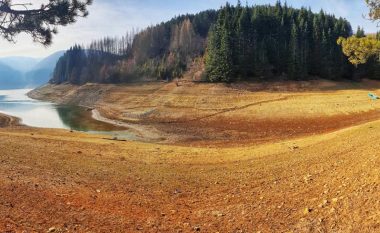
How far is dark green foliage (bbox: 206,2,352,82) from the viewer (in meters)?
75.2

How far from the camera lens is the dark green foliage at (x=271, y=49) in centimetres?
7519

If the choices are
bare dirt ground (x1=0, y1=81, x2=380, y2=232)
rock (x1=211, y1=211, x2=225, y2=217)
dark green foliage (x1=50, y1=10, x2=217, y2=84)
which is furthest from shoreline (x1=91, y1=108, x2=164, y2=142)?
dark green foliage (x1=50, y1=10, x2=217, y2=84)

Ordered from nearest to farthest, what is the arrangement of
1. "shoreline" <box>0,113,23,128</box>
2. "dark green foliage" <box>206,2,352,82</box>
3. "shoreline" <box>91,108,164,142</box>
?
1. "shoreline" <box>91,108,164,142</box>
2. "shoreline" <box>0,113,23,128</box>
3. "dark green foliage" <box>206,2,352,82</box>


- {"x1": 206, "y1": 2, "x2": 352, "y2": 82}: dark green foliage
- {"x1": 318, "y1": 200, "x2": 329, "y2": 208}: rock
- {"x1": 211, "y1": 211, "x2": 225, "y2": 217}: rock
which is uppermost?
{"x1": 206, "y1": 2, "x2": 352, "y2": 82}: dark green foliage

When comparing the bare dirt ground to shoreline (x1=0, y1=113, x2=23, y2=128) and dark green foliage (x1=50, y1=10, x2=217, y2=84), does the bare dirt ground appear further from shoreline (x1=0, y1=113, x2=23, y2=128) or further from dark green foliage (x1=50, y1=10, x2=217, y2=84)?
dark green foliage (x1=50, y1=10, x2=217, y2=84)

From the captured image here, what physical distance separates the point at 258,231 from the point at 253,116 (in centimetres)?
3607

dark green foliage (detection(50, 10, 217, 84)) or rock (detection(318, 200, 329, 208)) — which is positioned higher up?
dark green foliage (detection(50, 10, 217, 84))

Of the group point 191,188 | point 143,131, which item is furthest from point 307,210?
point 143,131

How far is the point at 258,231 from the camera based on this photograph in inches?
408

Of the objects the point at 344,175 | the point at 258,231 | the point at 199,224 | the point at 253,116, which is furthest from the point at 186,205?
the point at 253,116

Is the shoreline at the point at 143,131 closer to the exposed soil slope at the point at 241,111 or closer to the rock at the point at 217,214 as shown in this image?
the exposed soil slope at the point at 241,111

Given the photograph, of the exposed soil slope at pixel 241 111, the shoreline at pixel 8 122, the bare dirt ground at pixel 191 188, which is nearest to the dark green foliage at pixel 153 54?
the exposed soil slope at pixel 241 111

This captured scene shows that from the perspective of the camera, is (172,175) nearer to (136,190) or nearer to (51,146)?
(136,190)

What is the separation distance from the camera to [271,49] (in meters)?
84.8
